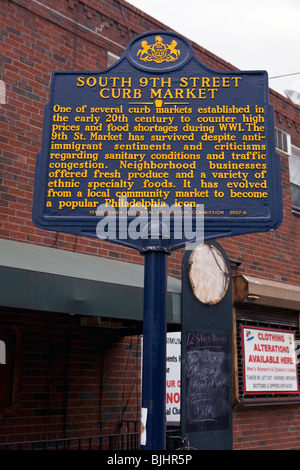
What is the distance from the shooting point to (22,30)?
26.3 feet

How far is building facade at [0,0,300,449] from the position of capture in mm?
5828

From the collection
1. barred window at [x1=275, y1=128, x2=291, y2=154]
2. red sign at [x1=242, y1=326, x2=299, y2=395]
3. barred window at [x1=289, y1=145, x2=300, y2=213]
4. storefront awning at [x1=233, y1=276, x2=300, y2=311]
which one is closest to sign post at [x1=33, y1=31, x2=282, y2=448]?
storefront awning at [x1=233, y1=276, x2=300, y2=311]

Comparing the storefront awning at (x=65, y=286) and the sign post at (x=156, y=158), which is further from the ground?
the sign post at (x=156, y=158)

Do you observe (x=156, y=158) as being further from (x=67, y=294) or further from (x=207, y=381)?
(x=207, y=381)

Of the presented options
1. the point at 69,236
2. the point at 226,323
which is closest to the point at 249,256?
the point at 226,323

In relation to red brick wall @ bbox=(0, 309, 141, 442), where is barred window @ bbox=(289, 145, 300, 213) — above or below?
above

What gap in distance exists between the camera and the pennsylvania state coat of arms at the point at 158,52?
5223 mm

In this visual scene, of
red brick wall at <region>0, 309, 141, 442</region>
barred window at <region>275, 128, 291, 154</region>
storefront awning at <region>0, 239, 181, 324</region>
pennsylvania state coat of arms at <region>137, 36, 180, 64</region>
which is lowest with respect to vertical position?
red brick wall at <region>0, 309, 141, 442</region>

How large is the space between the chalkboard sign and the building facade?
0.56m

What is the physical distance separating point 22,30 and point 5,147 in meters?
1.92

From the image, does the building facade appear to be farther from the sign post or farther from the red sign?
the sign post

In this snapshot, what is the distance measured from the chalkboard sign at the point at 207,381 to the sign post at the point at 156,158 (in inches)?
135

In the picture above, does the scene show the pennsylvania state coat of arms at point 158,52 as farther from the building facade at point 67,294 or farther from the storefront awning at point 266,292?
the storefront awning at point 266,292

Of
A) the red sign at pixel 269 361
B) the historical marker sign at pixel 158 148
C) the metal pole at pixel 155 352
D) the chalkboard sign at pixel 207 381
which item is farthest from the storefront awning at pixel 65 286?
the red sign at pixel 269 361
